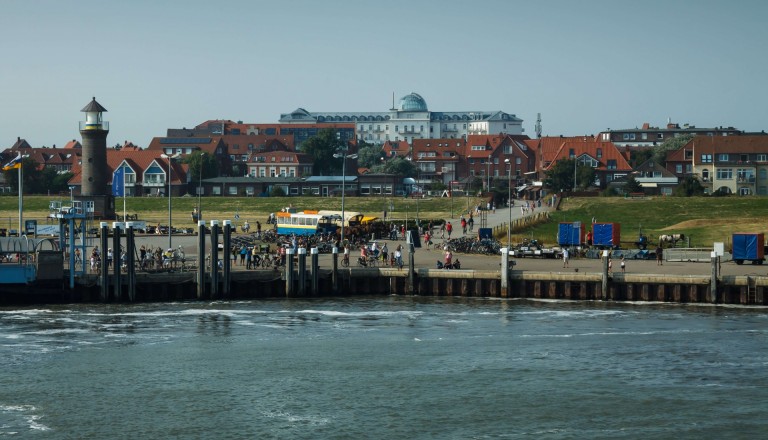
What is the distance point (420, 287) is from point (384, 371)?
20.5 meters

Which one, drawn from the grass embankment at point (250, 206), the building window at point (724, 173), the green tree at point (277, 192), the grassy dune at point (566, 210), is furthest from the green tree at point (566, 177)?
the green tree at point (277, 192)

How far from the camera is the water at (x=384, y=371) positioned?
4272cm

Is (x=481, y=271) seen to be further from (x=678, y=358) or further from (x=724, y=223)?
(x=724, y=223)

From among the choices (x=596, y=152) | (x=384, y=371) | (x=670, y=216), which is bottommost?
(x=384, y=371)

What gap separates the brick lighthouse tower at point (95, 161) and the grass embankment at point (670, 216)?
4532 centimetres

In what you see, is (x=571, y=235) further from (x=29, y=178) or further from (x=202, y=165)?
(x=29, y=178)

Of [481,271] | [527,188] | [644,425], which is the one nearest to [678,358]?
[644,425]

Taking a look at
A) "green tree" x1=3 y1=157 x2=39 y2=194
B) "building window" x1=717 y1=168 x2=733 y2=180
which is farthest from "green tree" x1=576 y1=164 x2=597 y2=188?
"green tree" x1=3 y1=157 x2=39 y2=194

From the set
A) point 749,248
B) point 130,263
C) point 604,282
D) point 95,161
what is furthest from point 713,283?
point 95,161

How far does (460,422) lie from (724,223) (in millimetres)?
65280

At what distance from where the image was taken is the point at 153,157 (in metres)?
172

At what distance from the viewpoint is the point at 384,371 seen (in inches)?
1976

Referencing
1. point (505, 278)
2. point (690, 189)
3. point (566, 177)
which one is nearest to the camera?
point (505, 278)

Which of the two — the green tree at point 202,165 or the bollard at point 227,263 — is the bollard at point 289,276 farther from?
the green tree at point 202,165
